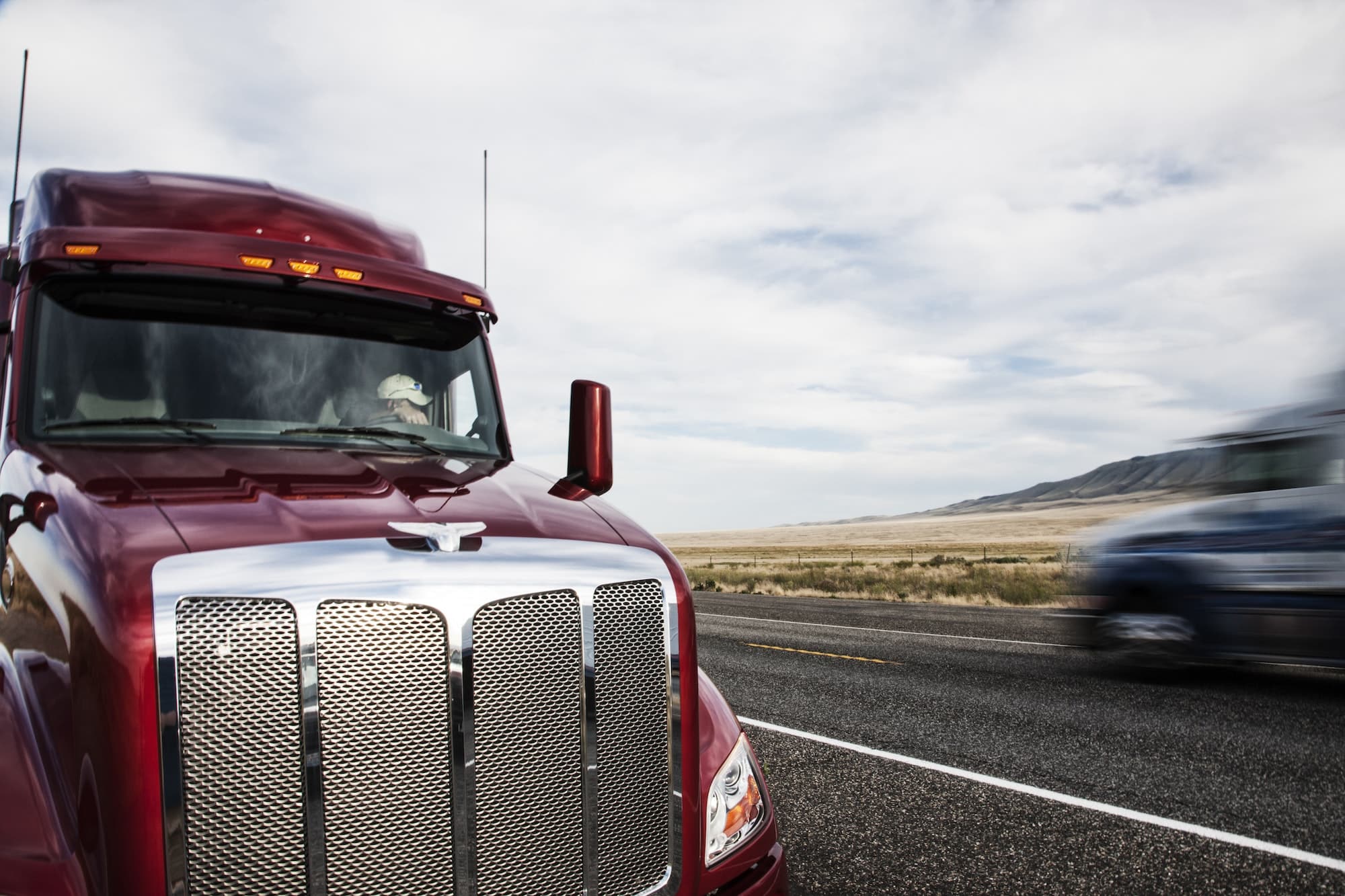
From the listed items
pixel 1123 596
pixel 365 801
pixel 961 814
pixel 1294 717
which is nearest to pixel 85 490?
pixel 365 801

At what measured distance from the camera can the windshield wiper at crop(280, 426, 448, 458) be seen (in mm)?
3191

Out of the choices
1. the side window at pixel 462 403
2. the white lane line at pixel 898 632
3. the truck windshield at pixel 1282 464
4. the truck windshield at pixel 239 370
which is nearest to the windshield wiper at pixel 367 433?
the truck windshield at pixel 239 370

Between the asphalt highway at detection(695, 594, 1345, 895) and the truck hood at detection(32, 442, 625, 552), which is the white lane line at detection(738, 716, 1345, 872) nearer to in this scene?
the asphalt highway at detection(695, 594, 1345, 895)

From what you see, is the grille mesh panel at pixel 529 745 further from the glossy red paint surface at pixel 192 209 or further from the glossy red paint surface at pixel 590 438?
the glossy red paint surface at pixel 192 209

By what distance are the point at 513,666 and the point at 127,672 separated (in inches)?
32.9

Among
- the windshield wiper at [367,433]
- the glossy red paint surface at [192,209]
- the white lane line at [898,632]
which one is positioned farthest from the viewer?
the white lane line at [898,632]

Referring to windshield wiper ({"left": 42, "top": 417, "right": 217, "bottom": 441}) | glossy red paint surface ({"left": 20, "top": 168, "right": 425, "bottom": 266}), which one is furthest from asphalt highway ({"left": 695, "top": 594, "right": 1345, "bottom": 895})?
glossy red paint surface ({"left": 20, "top": 168, "right": 425, "bottom": 266})

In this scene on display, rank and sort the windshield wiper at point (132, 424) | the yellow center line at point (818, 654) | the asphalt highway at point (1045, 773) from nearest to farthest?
the windshield wiper at point (132, 424) → the asphalt highway at point (1045, 773) → the yellow center line at point (818, 654)

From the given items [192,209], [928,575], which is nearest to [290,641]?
[192,209]

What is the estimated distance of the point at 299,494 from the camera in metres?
2.41

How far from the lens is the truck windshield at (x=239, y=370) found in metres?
3.06

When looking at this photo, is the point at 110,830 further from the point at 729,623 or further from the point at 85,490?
the point at 729,623

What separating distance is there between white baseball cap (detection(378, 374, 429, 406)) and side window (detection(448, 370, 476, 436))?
131mm

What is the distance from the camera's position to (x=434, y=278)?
3803 mm
